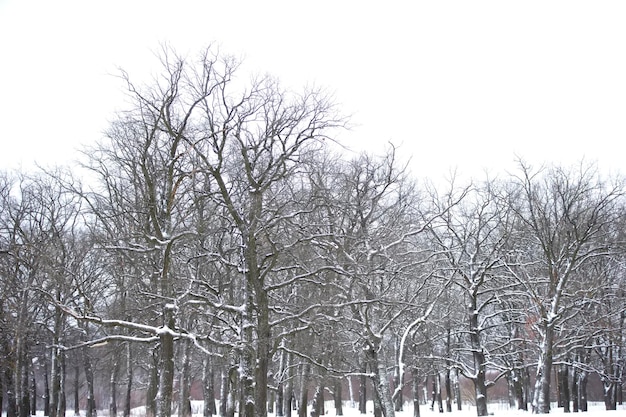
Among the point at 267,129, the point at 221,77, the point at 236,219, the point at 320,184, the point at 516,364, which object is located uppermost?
the point at 221,77

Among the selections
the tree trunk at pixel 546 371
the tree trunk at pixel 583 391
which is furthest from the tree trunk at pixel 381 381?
the tree trunk at pixel 583 391

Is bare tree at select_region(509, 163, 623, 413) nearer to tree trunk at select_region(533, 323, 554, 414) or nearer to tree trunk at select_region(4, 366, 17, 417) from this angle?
tree trunk at select_region(533, 323, 554, 414)

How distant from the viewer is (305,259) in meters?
20.7

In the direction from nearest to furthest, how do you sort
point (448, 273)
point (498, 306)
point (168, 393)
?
1. point (168, 393)
2. point (448, 273)
3. point (498, 306)

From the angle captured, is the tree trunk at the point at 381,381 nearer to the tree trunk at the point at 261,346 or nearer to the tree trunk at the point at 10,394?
the tree trunk at the point at 261,346

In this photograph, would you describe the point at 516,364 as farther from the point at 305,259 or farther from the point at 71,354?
the point at 71,354

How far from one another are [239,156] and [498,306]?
956 inches

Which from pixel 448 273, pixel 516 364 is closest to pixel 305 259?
pixel 448 273

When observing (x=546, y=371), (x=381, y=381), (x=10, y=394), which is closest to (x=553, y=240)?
(x=546, y=371)

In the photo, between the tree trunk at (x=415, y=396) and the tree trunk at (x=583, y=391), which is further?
the tree trunk at (x=583, y=391)

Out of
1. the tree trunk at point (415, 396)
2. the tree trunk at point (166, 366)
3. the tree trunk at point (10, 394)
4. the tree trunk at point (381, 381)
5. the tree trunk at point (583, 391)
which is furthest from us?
the tree trunk at point (583, 391)

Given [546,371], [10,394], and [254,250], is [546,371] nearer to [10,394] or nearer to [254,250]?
[254,250]

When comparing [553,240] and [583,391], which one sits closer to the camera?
[553,240]

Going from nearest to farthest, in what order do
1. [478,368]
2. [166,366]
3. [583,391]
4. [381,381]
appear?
1. [166,366]
2. [381,381]
3. [478,368]
4. [583,391]
